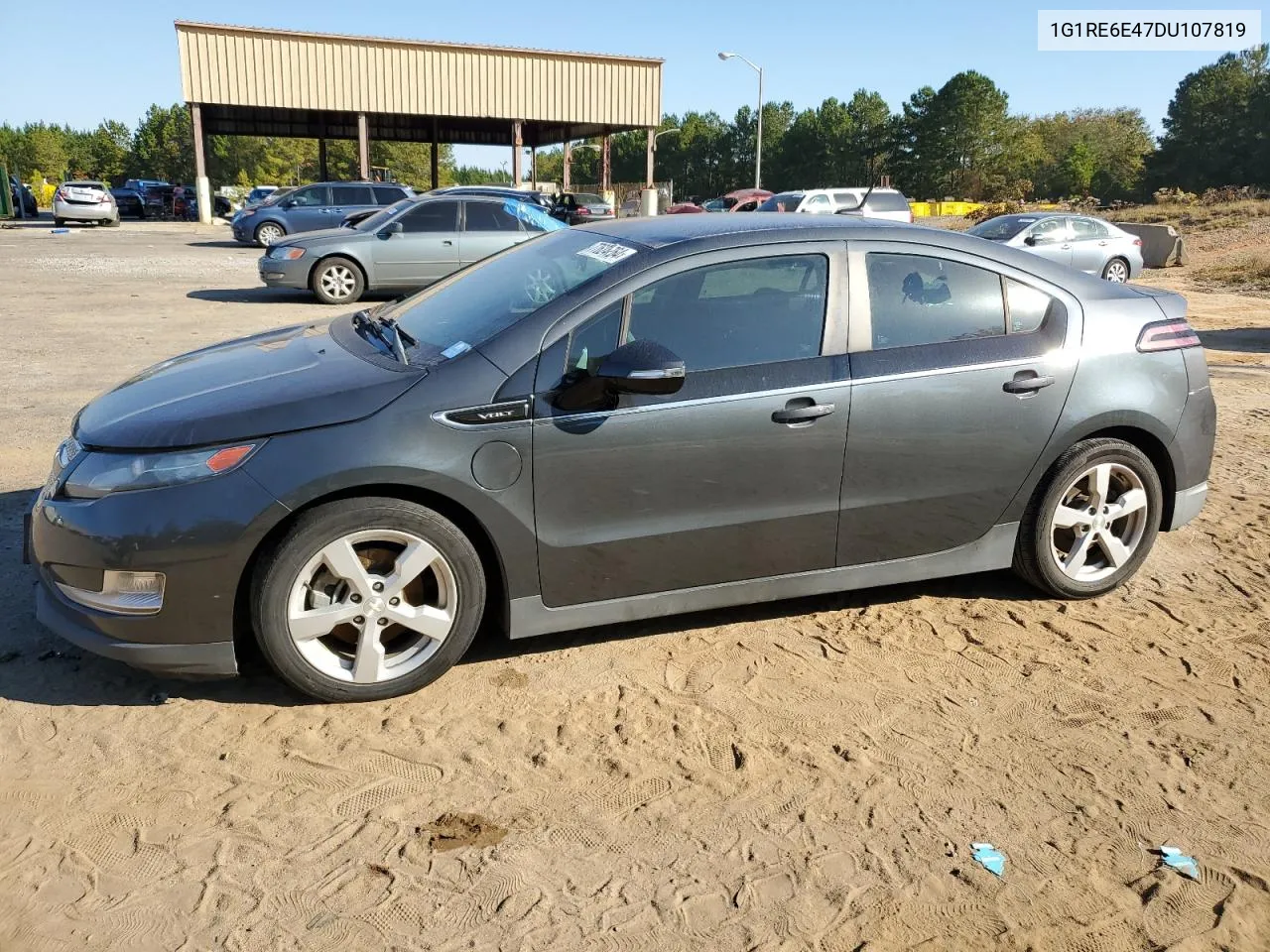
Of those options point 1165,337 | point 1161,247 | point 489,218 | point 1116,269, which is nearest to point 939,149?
point 1161,247

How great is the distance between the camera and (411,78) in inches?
1537

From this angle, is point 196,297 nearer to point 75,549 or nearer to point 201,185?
point 75,549

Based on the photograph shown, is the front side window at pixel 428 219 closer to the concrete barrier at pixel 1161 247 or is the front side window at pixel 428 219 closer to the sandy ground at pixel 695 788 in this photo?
the sandy ground at pixel 695 788

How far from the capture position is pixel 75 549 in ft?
10.9

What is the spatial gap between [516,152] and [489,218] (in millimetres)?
28251

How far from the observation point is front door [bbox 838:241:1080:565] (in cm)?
400

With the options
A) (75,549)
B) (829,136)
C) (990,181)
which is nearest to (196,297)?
(75,549)

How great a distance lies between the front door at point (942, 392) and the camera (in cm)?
400

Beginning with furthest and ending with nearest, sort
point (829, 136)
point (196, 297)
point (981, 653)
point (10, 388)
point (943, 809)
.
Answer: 1. point (829, 136)
2. point (196, 297)
3. point (10, 388)
4. point (981, 653)
5. point (943, 809)

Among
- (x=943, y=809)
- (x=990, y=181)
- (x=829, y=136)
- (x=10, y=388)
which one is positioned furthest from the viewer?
(x=829, y=136)

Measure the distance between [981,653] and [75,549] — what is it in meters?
3.33

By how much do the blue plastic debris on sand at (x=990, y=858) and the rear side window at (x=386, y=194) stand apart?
22482 millimetres

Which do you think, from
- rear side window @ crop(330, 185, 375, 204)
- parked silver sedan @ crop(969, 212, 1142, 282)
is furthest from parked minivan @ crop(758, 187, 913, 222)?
rear side window @ crop(330, 185, 375, 204)

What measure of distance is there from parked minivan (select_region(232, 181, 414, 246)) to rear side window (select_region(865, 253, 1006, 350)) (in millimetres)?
20258
